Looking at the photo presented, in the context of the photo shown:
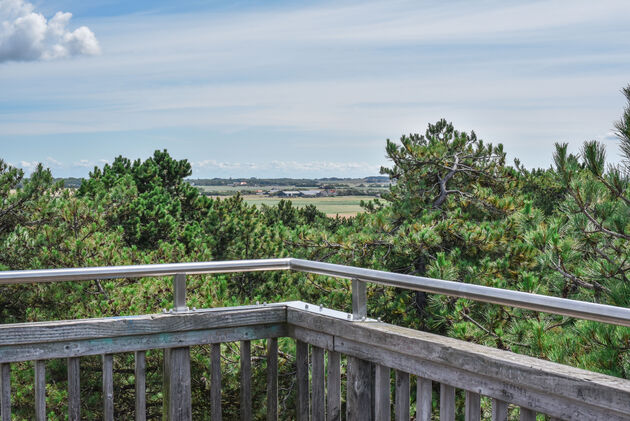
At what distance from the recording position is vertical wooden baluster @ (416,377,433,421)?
6.84 feet

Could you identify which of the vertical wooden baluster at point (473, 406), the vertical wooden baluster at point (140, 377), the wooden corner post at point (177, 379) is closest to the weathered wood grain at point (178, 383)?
the wooden corner post at point (177, 379)

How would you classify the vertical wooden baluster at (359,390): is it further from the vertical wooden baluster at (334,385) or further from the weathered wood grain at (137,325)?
the weathered wood grain at (137,325)

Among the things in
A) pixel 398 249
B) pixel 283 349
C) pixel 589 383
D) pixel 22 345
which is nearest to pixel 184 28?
pixel 398 249

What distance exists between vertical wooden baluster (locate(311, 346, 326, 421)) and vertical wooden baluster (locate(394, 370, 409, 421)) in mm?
438

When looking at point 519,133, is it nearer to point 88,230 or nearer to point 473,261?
point 473,261

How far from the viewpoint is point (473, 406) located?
1.92 metres

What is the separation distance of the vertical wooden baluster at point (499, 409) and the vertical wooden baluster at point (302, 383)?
3.48ft

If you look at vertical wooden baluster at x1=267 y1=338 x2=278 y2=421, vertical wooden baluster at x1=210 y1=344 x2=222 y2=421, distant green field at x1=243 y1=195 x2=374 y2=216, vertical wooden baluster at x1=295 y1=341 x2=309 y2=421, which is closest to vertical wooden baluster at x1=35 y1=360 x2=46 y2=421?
vertical wooden baluster at x1=210 y1=344 x2=222 y2=421

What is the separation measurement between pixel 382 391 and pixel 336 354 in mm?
295

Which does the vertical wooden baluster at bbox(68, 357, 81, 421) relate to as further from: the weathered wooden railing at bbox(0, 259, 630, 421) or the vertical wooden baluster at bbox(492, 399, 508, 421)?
the vertical wooden baluster at bbox(492, 399, 508, 421)

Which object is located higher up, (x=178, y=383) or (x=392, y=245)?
(x=178, y=383)

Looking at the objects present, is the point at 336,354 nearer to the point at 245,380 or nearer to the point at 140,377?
the point at 245,380

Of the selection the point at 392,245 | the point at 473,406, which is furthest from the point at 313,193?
the point at 473,406

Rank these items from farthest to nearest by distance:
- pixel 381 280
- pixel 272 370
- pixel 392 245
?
1. pixel 392 245
2. pixel 272 370
3. pixel 381 280
